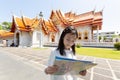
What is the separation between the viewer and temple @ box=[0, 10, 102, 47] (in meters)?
32.3

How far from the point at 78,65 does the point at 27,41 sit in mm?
32237

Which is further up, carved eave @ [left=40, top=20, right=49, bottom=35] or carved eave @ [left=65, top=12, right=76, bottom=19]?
carved eave @ [left=65, top=12, right=76, bottom=19]

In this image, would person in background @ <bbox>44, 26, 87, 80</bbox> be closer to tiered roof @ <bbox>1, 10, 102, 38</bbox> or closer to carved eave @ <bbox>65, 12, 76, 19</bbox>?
tiered roof @ <bbox>1, 10, 102, 38</bbox>

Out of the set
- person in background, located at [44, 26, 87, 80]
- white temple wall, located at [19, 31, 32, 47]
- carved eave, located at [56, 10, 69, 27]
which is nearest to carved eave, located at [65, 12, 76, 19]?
carved eave, located at [56, 10, 69, 27]

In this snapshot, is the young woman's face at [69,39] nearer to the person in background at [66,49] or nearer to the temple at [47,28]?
the person in background at [66,49]

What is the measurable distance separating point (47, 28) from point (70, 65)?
3272 cm

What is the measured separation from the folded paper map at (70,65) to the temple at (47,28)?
28858mm

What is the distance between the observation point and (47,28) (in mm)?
34500

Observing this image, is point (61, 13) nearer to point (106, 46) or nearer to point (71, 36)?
point (106, 46)

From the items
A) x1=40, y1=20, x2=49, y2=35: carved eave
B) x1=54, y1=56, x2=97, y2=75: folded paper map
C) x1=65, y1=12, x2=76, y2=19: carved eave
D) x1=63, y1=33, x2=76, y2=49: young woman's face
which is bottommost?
x1=54, y1=56, x2=97, y2=75: folded paper map

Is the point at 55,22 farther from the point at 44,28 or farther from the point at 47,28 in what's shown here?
the point at 44,28

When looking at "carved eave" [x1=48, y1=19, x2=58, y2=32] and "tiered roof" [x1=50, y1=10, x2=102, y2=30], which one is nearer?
"tiered roof" [x1=50, y1=10, x2=102, y2=30]

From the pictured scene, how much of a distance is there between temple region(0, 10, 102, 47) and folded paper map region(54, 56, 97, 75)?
1136 inches

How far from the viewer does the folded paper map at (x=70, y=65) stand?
191cm
